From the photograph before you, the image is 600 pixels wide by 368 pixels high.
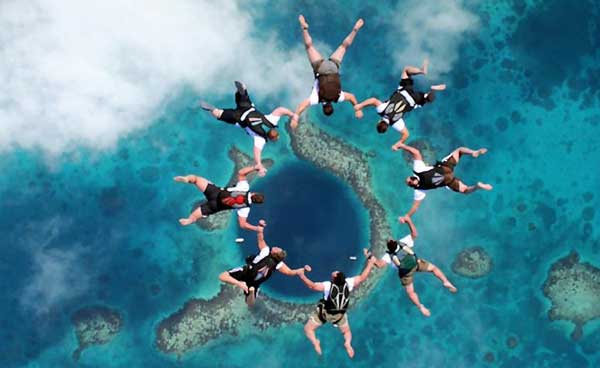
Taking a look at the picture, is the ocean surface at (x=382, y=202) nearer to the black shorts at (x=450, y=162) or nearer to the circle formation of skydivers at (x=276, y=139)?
the circle formation of skydivers at (x=276, y=139)

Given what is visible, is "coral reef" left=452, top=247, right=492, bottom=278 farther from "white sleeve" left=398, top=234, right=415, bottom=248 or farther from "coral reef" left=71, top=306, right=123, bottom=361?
"coral reef" left=71, top=306, right=123, bottom=361

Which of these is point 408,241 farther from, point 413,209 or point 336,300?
point 336,300

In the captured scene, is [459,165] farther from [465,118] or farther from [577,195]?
[577,195]

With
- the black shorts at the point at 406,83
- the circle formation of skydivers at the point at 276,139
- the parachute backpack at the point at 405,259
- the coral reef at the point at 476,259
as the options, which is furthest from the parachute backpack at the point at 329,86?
the coral reef at the point at 476,259

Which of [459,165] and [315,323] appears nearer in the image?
[315,323]

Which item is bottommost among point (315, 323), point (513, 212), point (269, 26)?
point (315, 323)

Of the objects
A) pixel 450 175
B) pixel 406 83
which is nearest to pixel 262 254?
pixel 450 175

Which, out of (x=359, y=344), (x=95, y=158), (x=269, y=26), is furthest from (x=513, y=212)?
(x=95, y=158)
